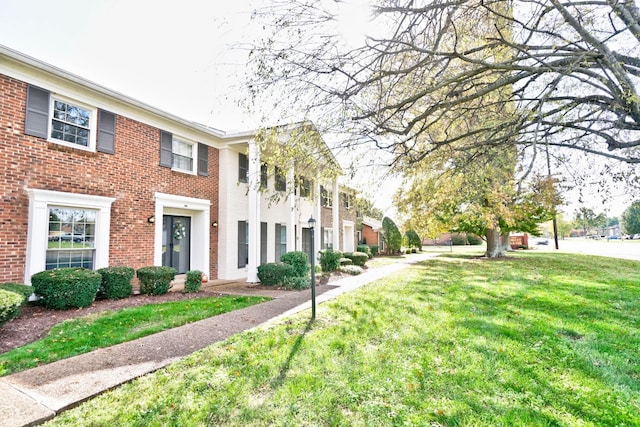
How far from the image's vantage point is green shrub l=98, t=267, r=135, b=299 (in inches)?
315

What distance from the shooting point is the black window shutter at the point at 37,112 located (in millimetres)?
7227

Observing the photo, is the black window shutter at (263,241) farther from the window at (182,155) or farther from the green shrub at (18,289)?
the green shrub at (18,289)

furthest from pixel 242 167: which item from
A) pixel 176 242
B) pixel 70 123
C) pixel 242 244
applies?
pixel 70 123

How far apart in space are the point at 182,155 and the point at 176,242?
311 centimetres

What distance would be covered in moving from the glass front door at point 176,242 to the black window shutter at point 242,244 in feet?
6.54

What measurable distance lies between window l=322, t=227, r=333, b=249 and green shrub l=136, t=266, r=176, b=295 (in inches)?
423

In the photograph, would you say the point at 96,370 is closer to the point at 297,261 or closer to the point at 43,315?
the point at 43,315

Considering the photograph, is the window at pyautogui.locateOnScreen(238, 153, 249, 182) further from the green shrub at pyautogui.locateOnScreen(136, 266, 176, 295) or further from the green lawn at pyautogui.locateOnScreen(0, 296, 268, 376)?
the green lawn at pyautogui.locateOnScreen(0, 296, 268, 376)

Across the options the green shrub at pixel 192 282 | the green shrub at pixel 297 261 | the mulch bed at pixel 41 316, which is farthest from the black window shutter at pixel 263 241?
the mulch bed at pixel 41 316

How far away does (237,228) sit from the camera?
1298 centimetres

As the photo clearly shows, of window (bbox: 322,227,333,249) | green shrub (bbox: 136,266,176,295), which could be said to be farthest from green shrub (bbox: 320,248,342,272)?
green shrub (bbox: 136,266,176,295)

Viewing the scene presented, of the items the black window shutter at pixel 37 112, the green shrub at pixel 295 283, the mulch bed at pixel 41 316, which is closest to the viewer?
the mulch bed at pixel 41 316

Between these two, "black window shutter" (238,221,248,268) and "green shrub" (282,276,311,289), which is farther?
"black window shutter" (238,221,248,268)

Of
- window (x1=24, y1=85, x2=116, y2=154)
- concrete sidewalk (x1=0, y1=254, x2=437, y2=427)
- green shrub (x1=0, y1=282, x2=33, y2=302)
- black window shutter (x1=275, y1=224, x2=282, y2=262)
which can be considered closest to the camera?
concrete sidewalk (x1=0, y1=254, x2=437, y2=427)
